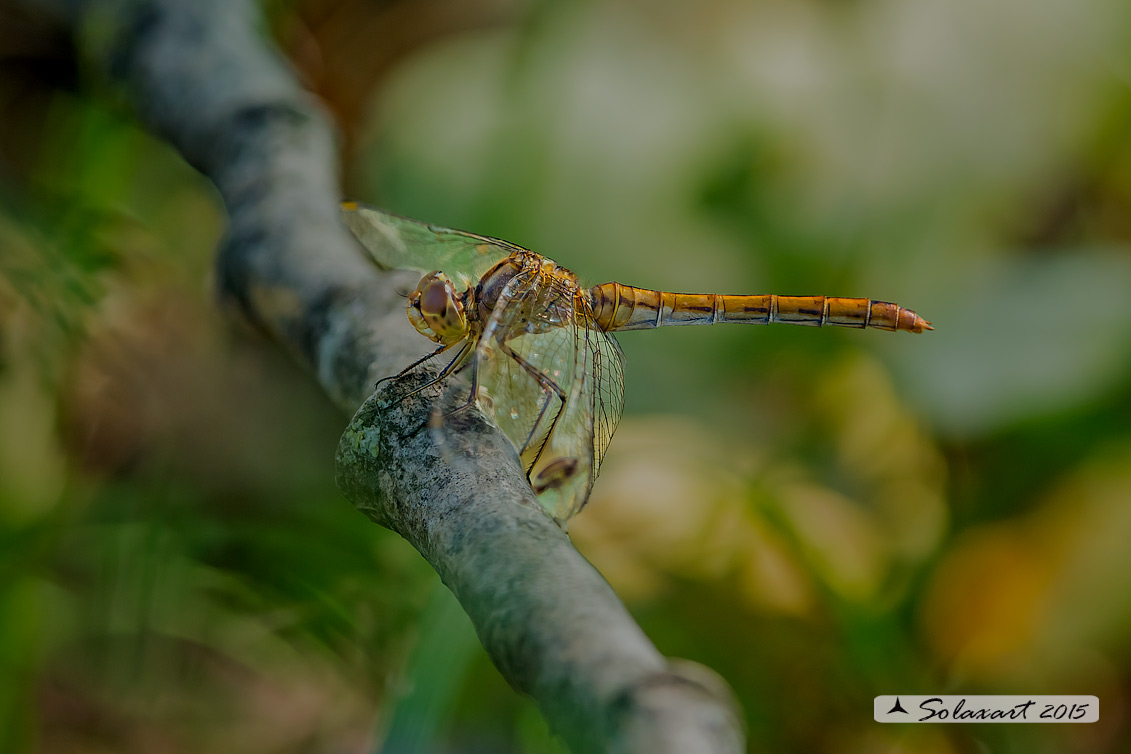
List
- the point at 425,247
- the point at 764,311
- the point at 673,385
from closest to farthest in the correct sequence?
the point at 425,247 → the point at 764,311 → the point at 673,385

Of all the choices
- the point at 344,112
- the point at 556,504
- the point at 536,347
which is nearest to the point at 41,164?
the point at 344,112

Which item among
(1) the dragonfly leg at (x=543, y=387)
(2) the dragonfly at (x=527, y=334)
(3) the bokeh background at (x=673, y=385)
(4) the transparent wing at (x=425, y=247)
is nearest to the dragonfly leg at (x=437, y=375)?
(2) the dragonfly at (x=527, y=334)

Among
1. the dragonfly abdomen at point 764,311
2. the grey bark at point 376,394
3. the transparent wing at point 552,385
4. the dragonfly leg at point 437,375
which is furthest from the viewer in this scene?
the dragonfly abdomen at point 764,311

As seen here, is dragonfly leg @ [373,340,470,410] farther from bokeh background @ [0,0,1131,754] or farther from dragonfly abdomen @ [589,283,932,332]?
dragonfly abdomen @ [589,283,932,332]

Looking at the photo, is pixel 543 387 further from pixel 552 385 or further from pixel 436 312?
pixel 436 312

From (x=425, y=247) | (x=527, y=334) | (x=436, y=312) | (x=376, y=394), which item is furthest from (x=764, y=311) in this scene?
(x=376, y=394)

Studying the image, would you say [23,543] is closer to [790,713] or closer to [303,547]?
[303,547]

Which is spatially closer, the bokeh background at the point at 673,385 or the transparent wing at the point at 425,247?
the transparent wing at the point at 425,247

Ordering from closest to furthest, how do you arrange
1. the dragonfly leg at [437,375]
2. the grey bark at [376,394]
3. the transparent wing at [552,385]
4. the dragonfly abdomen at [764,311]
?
the grey bark at [376,394], the dragonfly leg at [437,375], the transparent wing at [552,385], the dragonfly abdomen at [764,311]

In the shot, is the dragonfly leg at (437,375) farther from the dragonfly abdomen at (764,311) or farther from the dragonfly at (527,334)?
the dragonfly abdomen at (764,311)
